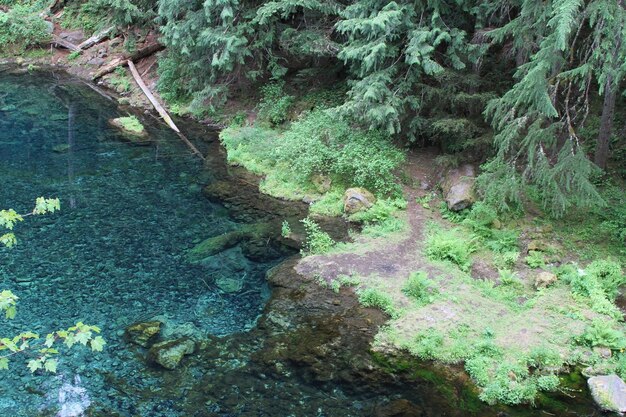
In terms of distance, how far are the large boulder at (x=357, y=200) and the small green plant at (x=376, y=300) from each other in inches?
131

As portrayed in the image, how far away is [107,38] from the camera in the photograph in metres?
29.8

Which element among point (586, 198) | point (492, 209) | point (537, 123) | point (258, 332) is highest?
point (537, 123)

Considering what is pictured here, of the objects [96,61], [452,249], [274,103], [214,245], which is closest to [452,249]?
[452,249]

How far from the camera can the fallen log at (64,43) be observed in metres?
30.2

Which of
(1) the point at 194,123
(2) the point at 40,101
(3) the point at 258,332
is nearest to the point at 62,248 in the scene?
(3) the point at 258,332

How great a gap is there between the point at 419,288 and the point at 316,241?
297 centimetres

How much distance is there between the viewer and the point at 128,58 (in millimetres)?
27250

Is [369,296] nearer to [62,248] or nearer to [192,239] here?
[192,239]

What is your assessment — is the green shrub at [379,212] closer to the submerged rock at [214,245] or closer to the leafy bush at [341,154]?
the leafy bush at [341,154]

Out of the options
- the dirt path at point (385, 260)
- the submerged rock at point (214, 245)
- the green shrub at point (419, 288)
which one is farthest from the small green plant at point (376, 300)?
the submerged rock at point (214, 245)

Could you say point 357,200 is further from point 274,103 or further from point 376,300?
point 274,103

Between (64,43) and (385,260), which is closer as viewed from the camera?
(385,260)

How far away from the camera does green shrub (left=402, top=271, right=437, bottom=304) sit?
11.1m

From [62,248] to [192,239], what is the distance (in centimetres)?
313
